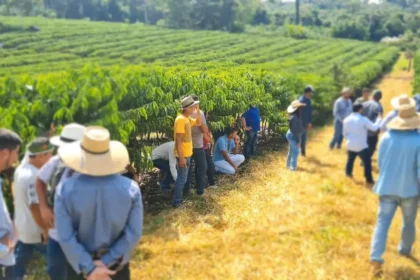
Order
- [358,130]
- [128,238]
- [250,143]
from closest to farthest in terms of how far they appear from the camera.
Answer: [128,238] < [358,130] < [250,143]

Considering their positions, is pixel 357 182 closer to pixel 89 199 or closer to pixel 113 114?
pixel 113 114

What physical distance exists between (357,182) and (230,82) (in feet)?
9.59

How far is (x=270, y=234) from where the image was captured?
18.6 feet

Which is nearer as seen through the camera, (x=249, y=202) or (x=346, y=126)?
(x=249, y=202)

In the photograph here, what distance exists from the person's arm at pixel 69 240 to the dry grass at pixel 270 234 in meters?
1.80

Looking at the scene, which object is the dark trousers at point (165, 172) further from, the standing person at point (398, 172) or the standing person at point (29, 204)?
the standing person at point (398, 172)

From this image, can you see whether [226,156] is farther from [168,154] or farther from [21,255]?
[21,255]

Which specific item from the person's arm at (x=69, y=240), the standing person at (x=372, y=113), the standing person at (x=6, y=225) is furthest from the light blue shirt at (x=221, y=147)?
the person's arm at (x=69, y=240)

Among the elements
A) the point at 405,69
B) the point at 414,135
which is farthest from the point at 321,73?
the point at 405,69

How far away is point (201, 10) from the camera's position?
4744cm

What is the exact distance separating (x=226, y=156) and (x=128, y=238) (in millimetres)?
5040

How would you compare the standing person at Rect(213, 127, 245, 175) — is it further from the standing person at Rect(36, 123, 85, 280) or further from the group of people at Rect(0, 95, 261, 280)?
the standing person at Rect(36, 123, 85, 280)

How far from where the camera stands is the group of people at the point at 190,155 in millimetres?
6023

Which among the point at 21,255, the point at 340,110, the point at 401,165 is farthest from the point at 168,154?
the point at 340,110
